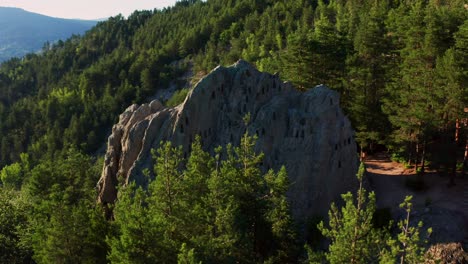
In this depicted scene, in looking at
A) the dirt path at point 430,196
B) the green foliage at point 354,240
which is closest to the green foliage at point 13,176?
the dirt path at point 430,196

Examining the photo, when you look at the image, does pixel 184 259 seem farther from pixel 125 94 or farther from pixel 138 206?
pixel 125 94

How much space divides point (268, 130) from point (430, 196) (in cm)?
1678

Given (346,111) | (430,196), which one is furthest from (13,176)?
(430,196)

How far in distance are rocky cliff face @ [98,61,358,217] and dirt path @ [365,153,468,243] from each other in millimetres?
5039

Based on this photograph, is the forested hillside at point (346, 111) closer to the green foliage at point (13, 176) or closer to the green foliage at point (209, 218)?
the green foliage at point (209, 218)

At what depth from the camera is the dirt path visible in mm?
32250

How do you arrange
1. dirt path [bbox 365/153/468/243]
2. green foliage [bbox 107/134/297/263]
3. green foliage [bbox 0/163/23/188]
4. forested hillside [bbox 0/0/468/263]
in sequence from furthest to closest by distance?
green foliage [bbox 0/163/23/188] → dirt path [bbox 365/153/468/243] → forested hillside [bbox 0/0/468/263] → green foliage [bbox 107/134/297/263]

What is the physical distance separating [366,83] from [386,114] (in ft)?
16.7

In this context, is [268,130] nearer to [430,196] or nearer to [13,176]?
[430,196]

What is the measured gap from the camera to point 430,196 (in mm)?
37688

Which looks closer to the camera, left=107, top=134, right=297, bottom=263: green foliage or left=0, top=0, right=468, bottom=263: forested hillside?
left=107, top=134, right=297, bottom=263: green foliage

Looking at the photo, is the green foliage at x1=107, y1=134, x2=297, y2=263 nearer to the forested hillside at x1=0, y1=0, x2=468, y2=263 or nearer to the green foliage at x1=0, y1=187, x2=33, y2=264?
the forested hillside at x1=0, y1=0, x2=468, y2=263

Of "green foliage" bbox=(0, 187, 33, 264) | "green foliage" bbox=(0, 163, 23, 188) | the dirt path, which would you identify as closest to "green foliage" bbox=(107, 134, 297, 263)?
"green foliage" bbox=(0, 187, 33, 264)

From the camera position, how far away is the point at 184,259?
1866cm
